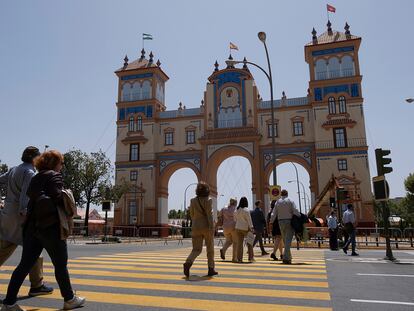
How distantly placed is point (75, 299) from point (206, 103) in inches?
1639

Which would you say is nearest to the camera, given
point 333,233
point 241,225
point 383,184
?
point 241,225

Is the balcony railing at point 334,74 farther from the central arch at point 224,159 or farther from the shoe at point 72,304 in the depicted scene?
the shoe at point 72,304

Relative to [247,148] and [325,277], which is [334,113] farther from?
[325,277]

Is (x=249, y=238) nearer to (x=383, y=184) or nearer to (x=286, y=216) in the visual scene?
(x=286, y=216)

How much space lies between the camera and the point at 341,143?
3962 cm

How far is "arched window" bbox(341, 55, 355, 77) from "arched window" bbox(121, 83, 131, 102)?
2571 centimetres

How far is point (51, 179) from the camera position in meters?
Result: 4.64

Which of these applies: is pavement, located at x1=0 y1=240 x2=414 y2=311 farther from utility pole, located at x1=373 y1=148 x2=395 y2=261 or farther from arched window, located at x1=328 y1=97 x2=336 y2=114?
arched window, located at x1=328 y1=97 x2=336 y2=114

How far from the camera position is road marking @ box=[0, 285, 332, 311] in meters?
4.58

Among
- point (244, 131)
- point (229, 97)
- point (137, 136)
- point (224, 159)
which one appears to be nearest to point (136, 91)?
point (137, 136)

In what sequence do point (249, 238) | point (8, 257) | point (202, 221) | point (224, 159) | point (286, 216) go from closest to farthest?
point (8, 257) → point (202, 221) → point (286, 216) → point (249, 238) → point (224, 159)

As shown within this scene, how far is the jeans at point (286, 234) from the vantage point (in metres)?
9.67

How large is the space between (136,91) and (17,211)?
44.1 m

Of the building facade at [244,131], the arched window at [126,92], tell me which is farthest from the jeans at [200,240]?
the arched window at [126,92]
